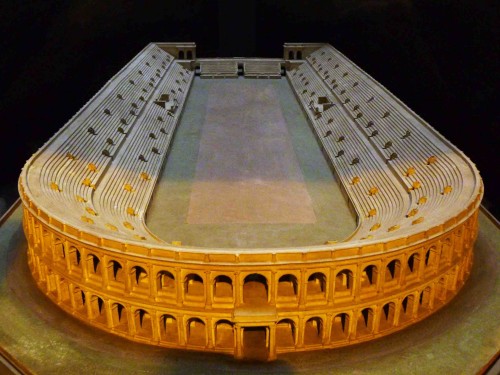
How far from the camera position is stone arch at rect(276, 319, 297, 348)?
32375 millimetres

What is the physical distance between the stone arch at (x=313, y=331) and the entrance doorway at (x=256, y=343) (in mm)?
2318

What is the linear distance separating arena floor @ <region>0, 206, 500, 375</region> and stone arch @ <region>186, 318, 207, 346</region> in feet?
2.79

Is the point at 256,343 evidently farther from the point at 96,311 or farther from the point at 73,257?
the point at 73,257

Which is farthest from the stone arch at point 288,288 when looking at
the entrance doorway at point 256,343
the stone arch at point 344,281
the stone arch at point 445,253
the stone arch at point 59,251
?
the stone arch at point 59,251

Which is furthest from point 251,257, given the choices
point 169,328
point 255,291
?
point 169,328

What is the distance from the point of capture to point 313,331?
33.3m

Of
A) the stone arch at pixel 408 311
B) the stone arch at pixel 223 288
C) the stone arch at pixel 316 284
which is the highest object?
the stone arch at pixel 223 288

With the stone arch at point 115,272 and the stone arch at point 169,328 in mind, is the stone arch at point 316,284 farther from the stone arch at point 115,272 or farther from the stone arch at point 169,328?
the stone arch at point 115,272

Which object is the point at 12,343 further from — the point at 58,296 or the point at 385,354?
the point at 385,354

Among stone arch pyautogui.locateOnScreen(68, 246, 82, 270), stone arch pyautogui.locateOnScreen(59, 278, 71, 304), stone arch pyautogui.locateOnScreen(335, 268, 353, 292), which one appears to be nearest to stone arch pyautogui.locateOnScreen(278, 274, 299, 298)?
stone arch pyautogui.locateOnScreen(335, 268, 353, 292)

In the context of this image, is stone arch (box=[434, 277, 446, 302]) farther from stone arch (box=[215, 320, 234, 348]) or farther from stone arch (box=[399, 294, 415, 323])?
stone arch (box=[215, 320, 234, 348])

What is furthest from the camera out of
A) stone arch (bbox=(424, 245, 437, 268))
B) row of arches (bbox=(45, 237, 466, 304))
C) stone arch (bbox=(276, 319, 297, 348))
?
stone arch (bbox=(424, 245, 437, 268))

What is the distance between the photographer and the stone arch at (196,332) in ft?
106

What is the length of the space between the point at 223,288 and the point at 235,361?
413 cm
